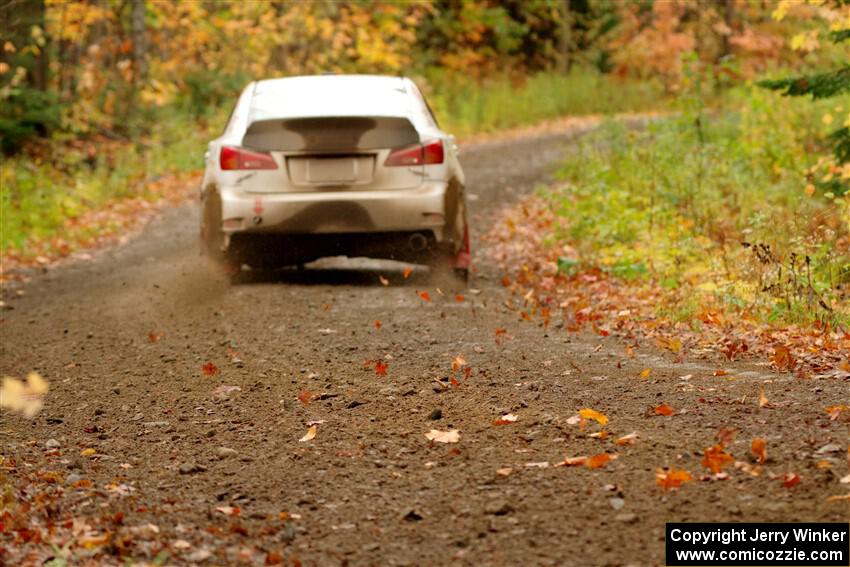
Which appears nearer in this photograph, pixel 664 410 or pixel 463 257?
pixel 664 410

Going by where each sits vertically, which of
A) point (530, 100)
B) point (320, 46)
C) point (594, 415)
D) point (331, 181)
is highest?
point (331, 181)

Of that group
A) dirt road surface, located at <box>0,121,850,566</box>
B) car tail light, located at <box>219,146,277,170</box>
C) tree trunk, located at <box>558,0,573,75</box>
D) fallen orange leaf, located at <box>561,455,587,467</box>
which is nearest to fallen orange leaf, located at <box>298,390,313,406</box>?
dirt road surface, located at <box>0,121,850,566</box>

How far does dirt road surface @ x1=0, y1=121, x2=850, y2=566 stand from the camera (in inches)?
180

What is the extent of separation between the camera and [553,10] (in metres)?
39.8

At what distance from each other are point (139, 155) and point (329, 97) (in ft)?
41.6

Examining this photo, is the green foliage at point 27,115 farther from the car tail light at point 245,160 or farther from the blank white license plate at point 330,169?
the blank white license plate at point 330,169

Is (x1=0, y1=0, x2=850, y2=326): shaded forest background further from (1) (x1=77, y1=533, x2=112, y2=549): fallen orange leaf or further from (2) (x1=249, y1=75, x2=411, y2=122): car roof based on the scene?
(1) (x1=77, y1=533, x2=112, y2=549): fallen orange leaf

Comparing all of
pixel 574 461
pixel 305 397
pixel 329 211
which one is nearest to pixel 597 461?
pixel 574 461

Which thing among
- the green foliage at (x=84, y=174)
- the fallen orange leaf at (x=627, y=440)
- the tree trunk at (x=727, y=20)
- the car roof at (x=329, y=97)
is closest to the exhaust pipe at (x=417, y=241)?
the car roof at (x=329, y=97)

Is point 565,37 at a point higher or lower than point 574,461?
lower

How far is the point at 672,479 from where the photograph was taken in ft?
16.0

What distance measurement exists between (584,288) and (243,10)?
55.1 ft

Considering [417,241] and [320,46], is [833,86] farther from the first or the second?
[320,46]

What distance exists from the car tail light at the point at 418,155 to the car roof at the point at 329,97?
1.04ft
